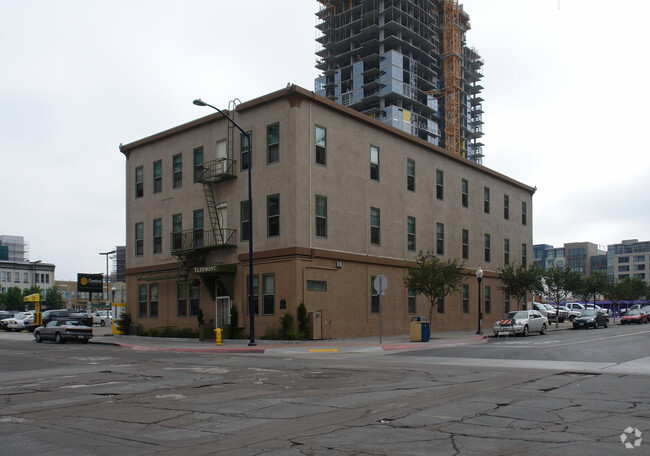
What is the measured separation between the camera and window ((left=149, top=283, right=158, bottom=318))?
1478 inches

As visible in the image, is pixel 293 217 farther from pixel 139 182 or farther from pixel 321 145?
pixel 139 182

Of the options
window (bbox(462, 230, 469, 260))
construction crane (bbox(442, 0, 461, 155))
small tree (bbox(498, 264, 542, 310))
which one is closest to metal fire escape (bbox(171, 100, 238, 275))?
window (bbox(462, 230, 469, 260))

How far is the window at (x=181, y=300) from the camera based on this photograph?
1388 inches

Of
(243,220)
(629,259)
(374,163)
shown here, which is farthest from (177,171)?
(629,259)

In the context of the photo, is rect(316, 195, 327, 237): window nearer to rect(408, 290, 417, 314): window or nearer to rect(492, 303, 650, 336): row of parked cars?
rect(408, 290, 417, 314): window

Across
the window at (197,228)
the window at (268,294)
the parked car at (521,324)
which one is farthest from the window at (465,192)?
the window at (197,228)

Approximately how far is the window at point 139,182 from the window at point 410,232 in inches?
695

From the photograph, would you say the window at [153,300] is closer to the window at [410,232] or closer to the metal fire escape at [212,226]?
the metal fire escape at [212,226]

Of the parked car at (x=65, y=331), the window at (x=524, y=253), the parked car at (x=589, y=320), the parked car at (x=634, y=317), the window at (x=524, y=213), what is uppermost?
the window at (x=524, y=213)

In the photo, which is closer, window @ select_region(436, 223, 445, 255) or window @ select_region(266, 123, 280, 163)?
window @ select_region(266, 123, 280, 163)

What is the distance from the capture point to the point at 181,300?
35.5 m

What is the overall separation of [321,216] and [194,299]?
977 centimetres

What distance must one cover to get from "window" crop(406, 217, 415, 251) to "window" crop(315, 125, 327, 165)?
8420mm

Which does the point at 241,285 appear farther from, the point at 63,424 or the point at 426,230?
the point at 63,424
